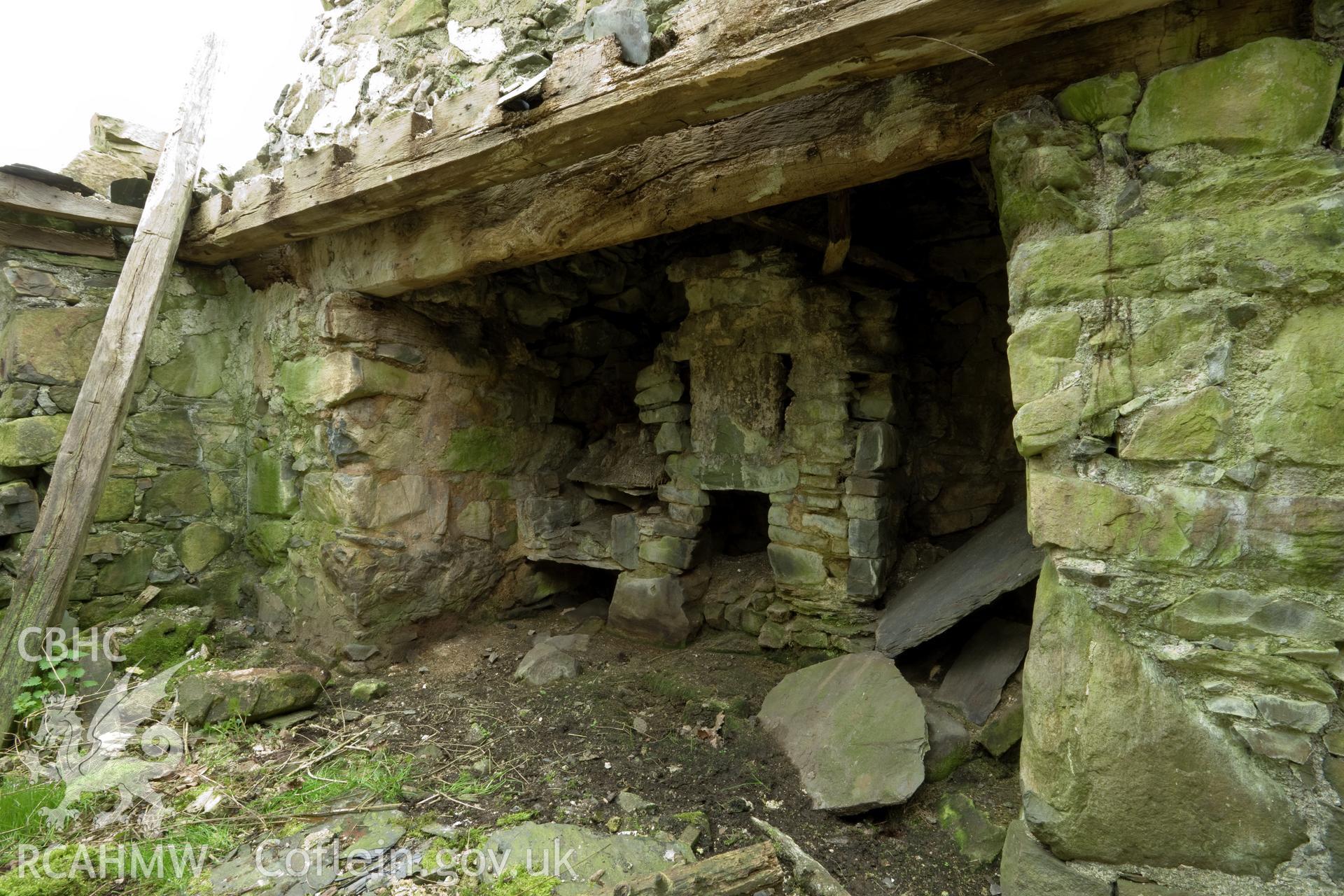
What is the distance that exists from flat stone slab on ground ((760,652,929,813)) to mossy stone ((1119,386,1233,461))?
1211 mm

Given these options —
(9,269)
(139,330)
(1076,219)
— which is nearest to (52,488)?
(139,330)

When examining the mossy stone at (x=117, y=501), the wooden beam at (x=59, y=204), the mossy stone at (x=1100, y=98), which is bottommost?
the mossy stone at (x=117, y=501)

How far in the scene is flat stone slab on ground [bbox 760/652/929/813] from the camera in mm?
2158

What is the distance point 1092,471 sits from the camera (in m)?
1.53

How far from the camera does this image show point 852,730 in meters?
2.36

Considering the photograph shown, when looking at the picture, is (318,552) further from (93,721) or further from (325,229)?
(325,229)

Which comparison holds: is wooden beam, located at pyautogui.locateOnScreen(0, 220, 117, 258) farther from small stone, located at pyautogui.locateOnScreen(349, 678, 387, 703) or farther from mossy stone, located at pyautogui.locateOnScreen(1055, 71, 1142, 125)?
mossy stone, located at pyautogui.locateOnScreen(1055, 71, 1142, 125)

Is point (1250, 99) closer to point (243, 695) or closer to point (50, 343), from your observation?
point (243, 695)

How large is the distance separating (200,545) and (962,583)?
3.67m

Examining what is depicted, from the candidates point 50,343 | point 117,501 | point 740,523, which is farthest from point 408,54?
point 740,523

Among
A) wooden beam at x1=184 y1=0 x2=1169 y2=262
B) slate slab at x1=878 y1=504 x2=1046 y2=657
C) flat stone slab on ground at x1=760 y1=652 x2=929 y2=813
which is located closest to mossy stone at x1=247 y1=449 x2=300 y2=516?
wooden beam at x1=184 y1=0 x2=1169 y2=262

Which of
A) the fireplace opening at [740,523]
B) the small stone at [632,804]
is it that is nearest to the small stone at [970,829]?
the small stone at [632,804]

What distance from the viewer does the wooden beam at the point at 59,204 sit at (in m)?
2.89

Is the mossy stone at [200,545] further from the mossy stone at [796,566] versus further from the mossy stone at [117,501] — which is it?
the mossy stone at [796,566]
